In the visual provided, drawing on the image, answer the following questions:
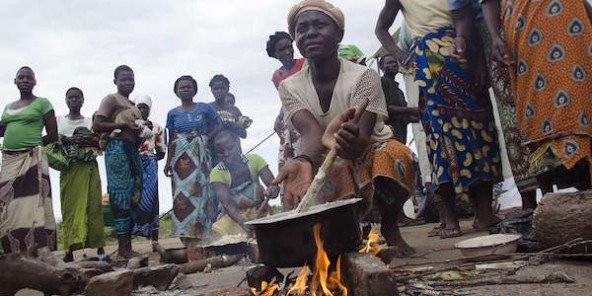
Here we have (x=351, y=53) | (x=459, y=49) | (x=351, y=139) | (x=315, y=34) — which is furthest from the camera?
(x=351, y=53)

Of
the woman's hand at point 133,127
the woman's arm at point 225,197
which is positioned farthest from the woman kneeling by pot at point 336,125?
the woman's arm at point 225,197

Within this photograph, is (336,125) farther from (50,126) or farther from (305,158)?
(50,126)

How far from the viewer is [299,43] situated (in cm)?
319

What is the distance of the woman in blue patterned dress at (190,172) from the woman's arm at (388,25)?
2809 mm

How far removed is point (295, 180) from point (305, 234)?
803 mm

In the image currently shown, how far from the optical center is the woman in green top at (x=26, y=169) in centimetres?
525

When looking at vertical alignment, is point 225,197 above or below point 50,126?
below

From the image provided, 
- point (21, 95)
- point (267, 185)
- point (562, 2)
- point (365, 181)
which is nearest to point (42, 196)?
point (21, 95)

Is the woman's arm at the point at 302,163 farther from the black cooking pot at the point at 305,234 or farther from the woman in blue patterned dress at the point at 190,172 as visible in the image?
the woman in blue patterned dress at the point at 190,172

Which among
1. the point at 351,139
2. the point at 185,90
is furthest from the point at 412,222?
the point at 351,139

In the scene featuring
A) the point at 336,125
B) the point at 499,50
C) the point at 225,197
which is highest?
the point at 499,50

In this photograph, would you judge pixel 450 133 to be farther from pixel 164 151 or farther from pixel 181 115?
pixel 164 151

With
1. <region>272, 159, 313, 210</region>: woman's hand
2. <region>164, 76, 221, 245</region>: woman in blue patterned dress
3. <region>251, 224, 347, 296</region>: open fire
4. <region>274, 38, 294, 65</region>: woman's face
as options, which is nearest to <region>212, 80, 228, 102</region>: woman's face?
<region>164, 76, 221, 245</region>: woman in blue patterned dress

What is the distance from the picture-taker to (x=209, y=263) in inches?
158
